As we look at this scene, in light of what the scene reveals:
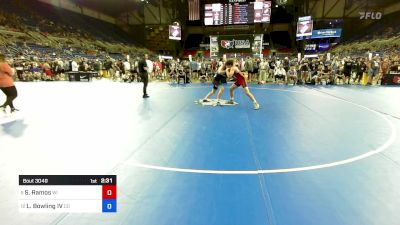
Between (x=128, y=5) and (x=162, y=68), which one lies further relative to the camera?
(x=128, y=5)

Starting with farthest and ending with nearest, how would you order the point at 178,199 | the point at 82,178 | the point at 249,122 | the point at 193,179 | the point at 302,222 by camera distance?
the point at 249,122 < the point at 193,179 < the point at 178,199 < the point at 302,222 < the point at 82,178

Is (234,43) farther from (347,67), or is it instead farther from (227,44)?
(347,67)

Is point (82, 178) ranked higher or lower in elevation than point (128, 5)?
lower

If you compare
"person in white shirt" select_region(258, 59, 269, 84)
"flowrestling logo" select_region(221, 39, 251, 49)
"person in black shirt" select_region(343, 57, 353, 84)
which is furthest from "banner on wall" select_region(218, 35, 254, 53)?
"person in black shirt" select_region(343, 57, 353, 84)

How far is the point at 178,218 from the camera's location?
2697 mm

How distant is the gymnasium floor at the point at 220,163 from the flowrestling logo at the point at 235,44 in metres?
17.5

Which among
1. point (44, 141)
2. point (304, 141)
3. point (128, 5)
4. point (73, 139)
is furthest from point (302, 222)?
point (128, 5)

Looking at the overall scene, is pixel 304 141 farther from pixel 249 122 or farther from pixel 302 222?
pixel 302 222

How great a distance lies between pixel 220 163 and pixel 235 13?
27342 mm

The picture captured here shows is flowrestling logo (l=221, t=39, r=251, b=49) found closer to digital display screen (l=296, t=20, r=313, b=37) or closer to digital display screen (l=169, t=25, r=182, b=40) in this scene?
digital display screen (l=296, t=20, r=313, b=37)

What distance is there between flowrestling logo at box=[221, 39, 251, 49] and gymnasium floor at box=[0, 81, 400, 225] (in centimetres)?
1747

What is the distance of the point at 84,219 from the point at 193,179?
1.40 metres

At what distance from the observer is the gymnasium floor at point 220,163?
9.11 ft
